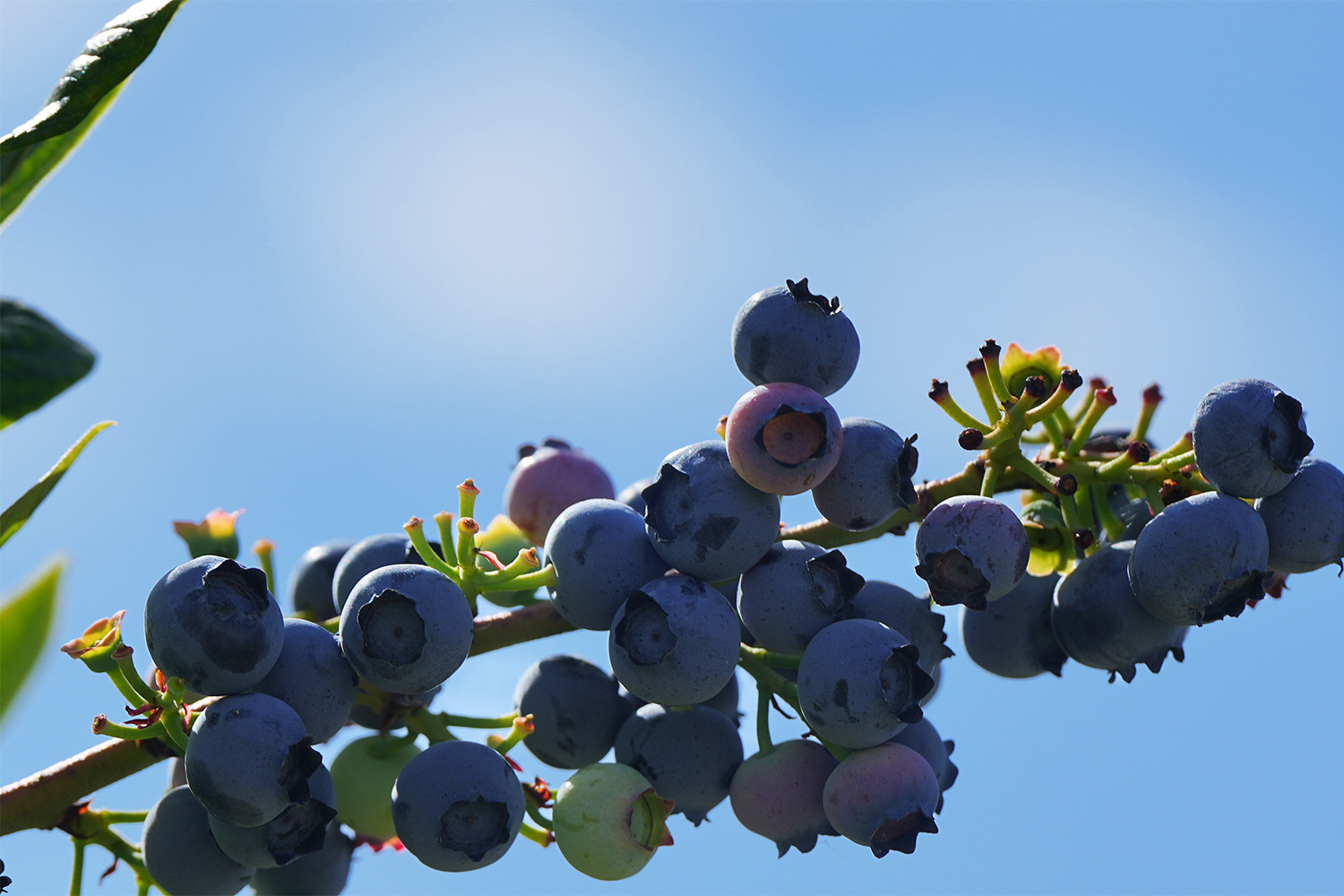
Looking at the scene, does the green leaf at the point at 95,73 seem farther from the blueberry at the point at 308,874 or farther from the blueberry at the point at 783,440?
the blueberry at the point at 308,874

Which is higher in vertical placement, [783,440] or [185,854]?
[783,440]

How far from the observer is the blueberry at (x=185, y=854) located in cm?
192

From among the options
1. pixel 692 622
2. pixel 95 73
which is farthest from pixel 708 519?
pixel 95 73

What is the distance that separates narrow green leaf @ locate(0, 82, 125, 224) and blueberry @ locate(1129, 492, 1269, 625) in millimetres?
1798

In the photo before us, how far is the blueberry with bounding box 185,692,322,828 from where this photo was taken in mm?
1615

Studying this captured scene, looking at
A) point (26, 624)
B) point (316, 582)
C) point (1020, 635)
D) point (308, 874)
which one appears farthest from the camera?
point (316, 582)

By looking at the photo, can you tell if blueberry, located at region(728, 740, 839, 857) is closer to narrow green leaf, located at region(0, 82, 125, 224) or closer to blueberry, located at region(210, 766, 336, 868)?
blueberry, located at region(210, 766, 336, 868)

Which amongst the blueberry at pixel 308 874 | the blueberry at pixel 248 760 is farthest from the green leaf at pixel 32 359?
the blueberry at pixel 308 874

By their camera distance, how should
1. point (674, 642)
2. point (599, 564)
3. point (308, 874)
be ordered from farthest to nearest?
point (308, 874)
point (599, 564)
point (674, 642)

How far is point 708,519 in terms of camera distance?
177cm

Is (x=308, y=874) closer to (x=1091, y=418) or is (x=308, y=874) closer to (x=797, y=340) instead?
(x=797, y=340)

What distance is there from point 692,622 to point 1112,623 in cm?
81

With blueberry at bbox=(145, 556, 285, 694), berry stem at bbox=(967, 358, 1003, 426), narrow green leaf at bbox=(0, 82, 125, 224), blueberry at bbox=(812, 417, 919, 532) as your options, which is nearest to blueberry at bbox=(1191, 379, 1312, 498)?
berry stem at bbox=(967, 358, 1003, 426)

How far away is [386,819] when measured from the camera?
2.15 meters
